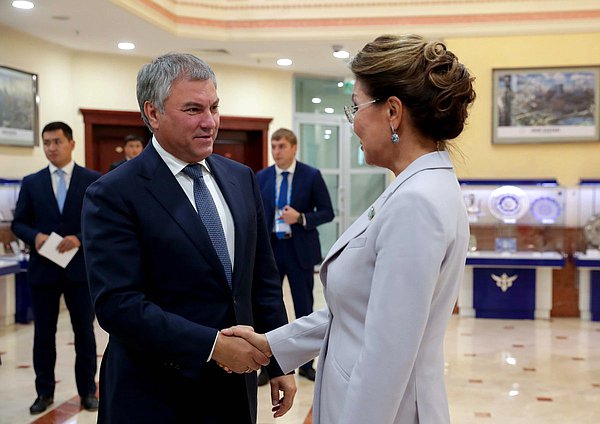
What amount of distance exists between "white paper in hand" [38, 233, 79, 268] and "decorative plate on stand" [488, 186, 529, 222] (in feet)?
16.1

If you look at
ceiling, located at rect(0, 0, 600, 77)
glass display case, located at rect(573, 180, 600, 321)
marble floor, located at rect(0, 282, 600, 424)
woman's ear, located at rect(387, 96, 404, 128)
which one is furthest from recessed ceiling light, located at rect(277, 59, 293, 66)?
woman's ear, located at rect(387, 96, 404, 128)

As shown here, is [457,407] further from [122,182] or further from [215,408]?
[122,182]

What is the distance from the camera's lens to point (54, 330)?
15.5 feet

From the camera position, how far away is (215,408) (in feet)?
6.90

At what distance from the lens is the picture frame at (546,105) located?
8.17 metres

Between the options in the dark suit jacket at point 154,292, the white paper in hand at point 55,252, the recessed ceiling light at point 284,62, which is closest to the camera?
the dark suit jacket at point 154,292

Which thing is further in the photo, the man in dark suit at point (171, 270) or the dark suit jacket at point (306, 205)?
the dark suit jacket at point (306, 205)

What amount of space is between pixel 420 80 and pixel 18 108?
7.49 meters

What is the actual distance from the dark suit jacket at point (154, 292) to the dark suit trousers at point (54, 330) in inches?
103

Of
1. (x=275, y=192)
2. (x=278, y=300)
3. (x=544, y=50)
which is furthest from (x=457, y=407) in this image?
(x=544, y=50)

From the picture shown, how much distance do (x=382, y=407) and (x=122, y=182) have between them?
0.96m

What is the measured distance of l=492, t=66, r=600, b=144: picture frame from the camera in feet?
26.8

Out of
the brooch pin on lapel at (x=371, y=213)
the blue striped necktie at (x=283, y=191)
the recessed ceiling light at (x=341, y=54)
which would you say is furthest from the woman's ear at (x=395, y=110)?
the recessed ceiling light at (x=341, y=54)

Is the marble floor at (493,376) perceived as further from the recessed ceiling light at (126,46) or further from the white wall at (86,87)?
the recessed ceiling light at (126,46)
